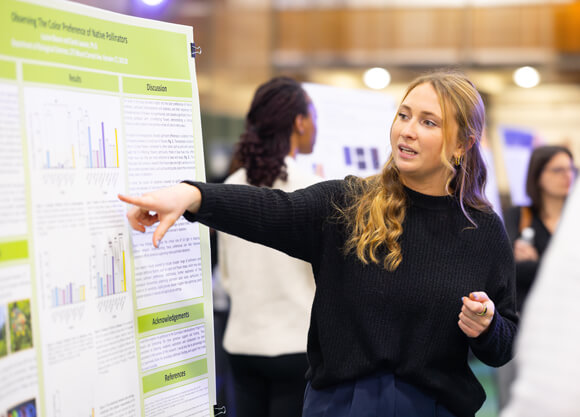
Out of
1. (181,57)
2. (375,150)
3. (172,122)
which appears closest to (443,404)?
(172,122)

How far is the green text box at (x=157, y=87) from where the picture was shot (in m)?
1.60

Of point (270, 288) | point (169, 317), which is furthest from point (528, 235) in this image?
point (169, 317)

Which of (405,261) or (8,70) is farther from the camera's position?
(405,261)

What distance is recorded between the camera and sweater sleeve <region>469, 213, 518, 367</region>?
5.45 feet

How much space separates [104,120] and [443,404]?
108cm

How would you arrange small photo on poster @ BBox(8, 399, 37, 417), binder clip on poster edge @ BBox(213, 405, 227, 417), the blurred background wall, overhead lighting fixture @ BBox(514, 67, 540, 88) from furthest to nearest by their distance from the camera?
overhead lighting fixture @ BBox(514, 67, 540, 88) < the blurred background wall < binder clip on poster edge @ BBox(213, 405, 227, 417) < small photo on poster @ BBox(8, 399, 37, 417)

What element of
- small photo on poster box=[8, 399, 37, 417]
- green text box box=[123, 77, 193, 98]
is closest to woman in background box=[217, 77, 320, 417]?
green text box box=[123, 77, 193, 98]

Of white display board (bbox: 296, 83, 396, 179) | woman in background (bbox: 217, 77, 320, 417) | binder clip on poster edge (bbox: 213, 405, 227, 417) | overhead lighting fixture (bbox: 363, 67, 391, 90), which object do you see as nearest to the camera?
binder clip on poster edge (bbox: 213, 405, 227, 417)

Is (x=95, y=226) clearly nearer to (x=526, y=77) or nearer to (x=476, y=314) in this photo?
(x=476, y=314)

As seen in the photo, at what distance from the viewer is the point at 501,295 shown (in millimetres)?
1714

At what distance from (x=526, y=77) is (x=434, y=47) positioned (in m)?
1.12

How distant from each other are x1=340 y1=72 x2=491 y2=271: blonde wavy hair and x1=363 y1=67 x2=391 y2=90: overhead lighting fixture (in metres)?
6.14

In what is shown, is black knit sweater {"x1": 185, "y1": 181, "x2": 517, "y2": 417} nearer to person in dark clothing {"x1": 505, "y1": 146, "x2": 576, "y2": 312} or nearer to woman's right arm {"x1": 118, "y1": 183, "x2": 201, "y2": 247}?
woman's right arm {"x1": 118, "y1": 183, "x2": 201, "y2": 247}

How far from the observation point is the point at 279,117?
244cm
